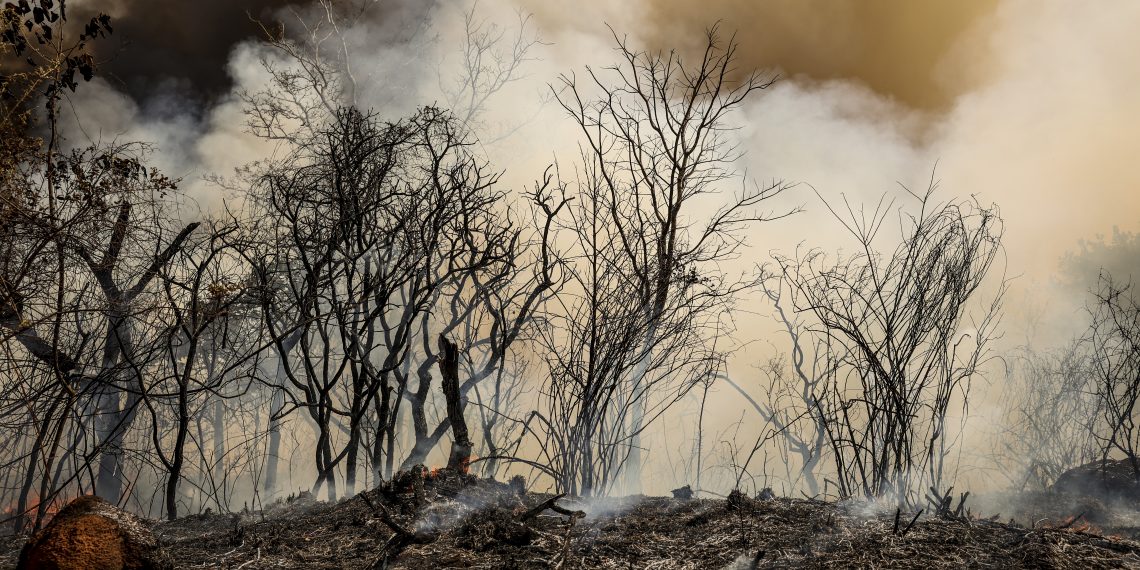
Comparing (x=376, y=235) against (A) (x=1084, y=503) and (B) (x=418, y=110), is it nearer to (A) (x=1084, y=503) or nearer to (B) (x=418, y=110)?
(B) (x=418, y=110)

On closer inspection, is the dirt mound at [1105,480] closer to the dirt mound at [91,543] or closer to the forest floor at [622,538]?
the forest floor at [622,538]

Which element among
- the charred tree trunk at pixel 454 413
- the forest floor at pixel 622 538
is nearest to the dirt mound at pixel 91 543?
the forest floor at pixel 622 538

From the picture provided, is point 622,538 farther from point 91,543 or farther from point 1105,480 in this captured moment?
point 1105,480

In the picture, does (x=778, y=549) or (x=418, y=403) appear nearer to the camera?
(x=778, y=549)

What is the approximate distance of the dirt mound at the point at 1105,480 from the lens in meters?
8.05

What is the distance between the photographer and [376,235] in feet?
25.4

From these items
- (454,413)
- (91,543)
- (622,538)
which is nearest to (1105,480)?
(622,538)

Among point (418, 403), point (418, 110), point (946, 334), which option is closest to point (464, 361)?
point (418, 403)

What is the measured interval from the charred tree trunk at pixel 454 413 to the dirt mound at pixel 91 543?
1911 mm

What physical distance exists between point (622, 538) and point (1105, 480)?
7.30m

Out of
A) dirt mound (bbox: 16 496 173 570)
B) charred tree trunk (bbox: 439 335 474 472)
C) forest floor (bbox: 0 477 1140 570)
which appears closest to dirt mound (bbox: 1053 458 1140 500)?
forest floor (bbox: 0 477 1140 570)

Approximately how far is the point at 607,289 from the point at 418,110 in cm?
303

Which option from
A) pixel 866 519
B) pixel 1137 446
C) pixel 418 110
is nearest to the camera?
pixel 866 519

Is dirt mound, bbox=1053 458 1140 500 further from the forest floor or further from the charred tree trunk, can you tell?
the charred tree trunk
